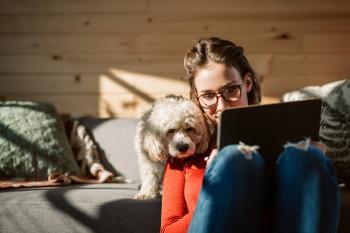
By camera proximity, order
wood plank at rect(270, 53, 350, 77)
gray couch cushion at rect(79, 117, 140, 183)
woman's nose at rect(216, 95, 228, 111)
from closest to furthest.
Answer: woman's nose at rect(216, 95, 228, 111) → gray couch cushion at rect(79, 117, 140, 183) → wood plank at rect(270, 53, 350, 77)

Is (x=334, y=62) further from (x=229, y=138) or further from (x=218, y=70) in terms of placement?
(x=229, y=138)

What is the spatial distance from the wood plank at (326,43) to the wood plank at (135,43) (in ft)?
0.18

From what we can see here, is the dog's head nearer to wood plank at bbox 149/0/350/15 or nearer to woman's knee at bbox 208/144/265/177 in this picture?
woman's knee at bbox 208/144/265/177

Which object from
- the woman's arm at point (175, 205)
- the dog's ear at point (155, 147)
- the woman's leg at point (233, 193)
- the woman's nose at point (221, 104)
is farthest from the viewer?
the dog's ear at point (155, 147)

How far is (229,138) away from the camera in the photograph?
3.53 feet

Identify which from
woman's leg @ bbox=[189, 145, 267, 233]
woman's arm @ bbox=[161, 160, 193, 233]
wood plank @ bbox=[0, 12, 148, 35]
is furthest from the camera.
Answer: wood plank @ bbox=[0, 12, 148, 35]

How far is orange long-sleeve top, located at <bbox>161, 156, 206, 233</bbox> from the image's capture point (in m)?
1.26

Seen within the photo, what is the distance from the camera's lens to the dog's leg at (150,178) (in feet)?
5.80

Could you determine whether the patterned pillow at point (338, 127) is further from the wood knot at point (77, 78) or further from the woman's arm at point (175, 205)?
the wood knot at point (77, 78)

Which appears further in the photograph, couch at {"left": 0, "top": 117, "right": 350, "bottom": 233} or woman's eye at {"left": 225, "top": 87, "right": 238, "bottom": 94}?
couch at {"left": 0, "top": 117, "right": 350, "bottom": 233}

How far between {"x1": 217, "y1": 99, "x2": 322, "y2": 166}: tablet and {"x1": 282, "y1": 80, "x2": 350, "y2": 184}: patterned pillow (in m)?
0.85

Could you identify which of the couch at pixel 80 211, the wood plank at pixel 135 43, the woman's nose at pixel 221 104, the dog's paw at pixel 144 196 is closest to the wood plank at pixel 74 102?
the wood plank at pixel 135 43

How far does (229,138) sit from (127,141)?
4.49ft

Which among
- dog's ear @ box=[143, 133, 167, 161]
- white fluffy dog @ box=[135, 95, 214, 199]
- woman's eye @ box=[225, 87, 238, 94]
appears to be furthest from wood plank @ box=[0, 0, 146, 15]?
woman's eye @ box=[225, 87, 238, 94]
